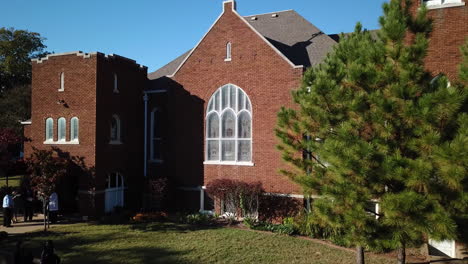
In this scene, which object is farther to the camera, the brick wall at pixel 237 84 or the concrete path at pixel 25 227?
the brick wall at pixel 237 84

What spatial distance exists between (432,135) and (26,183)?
1774 centimetres

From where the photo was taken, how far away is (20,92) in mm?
38625

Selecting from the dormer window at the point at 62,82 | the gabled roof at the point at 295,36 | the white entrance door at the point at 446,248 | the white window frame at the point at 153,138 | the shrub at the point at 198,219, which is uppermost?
the gabled roof at the point at 295,36

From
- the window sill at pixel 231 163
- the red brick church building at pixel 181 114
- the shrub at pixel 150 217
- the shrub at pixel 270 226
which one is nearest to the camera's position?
the shrub at pixel 270 226

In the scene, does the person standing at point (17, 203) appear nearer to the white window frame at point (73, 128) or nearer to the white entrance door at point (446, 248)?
the white window frame at point (73, 128)

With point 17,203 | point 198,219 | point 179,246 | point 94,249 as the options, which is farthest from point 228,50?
point 17,203

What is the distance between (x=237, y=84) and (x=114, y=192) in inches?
316

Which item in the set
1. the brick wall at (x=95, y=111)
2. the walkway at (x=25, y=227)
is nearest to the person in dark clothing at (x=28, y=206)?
the walkway at (x=25, y=227)

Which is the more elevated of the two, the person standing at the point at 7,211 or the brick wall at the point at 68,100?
the brick wall at the point at 68,100

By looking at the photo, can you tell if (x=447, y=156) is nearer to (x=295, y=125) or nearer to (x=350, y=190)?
(x=350, y=190)

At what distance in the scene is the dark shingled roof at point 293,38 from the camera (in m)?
17.6

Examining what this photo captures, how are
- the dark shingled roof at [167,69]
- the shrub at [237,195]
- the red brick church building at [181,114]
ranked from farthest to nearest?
the dark shingled roof at [167,69], the red brick church building at [181,114], the shrub at [237,195]

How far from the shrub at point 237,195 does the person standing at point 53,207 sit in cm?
657

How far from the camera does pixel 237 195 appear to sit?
53.1 feet
